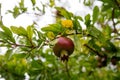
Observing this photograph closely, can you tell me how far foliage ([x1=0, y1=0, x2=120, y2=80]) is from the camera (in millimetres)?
1274

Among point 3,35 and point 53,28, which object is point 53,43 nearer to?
point 53,28

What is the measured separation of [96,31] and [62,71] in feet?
2.04

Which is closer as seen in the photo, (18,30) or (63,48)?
(63,48)

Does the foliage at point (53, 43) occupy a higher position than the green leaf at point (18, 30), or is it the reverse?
the green leaf at point (18, 30)

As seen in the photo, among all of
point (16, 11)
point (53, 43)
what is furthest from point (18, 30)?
point (16, 11)

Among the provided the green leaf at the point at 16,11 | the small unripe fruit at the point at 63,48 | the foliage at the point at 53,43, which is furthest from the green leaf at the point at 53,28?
the green leaf at the point at 16,11

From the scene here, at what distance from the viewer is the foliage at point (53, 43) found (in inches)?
50.2

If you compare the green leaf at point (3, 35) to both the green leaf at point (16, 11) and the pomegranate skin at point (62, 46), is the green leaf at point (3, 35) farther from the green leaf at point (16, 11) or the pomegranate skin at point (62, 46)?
Answer: the green leaf at point (16, 11)

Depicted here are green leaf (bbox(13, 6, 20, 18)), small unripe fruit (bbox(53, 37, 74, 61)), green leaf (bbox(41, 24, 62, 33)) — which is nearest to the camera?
small unripe fruit (bbox(53, 37, 74, 61))

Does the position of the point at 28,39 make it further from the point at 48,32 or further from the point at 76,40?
the point at 76,40

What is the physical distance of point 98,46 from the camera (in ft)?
5.68

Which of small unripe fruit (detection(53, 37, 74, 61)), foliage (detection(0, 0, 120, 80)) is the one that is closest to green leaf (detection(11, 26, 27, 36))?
foliage (detection(0, 0, 120, 80))

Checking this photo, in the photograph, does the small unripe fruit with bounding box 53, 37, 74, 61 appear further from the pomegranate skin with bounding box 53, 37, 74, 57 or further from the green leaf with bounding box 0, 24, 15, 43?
the green leaf with bounding box 0, 24, 15, 43

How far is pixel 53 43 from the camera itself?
1171 millimetres
